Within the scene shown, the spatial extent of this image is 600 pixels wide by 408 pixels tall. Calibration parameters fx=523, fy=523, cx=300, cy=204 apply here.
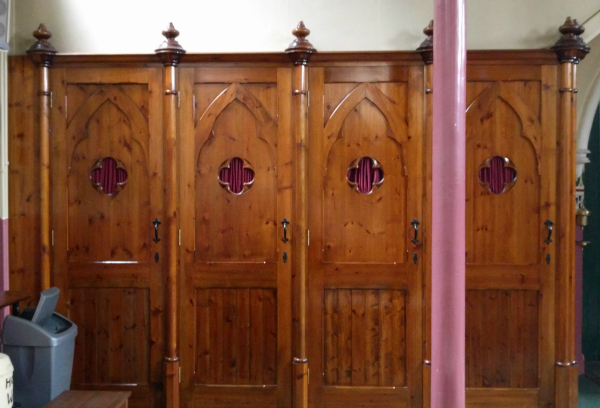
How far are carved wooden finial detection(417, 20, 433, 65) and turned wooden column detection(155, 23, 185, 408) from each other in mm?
1569

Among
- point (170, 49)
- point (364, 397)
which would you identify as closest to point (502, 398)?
point (364, 397)

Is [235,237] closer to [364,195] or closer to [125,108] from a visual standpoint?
[364,195]

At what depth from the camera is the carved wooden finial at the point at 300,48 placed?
3377 mm

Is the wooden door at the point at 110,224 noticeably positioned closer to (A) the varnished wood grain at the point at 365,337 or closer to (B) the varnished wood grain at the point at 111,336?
(B) the varnished wood grain at the point at 111,336

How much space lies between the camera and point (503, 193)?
3486mm

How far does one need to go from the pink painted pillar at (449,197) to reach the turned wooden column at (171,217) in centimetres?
210

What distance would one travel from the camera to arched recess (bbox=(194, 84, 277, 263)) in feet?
11.5

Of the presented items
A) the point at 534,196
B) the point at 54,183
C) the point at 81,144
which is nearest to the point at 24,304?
the point at 54,183

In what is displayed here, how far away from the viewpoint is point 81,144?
3545mm

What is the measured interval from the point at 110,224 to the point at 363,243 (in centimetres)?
172

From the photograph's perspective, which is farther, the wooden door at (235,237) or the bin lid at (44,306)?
the wooden door at (235,237)

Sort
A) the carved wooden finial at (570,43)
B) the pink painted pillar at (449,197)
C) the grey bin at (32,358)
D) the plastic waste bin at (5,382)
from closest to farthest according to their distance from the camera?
1. the pink painted pillar at (449,197)
2. the plastic waste bin at (5,382)
3. the grey bin at (32,358)
4. the carved wooden finial at (570,43)

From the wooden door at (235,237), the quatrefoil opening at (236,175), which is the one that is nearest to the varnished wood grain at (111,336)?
the wooden door at (235,237)

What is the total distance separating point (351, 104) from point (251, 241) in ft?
3.72
